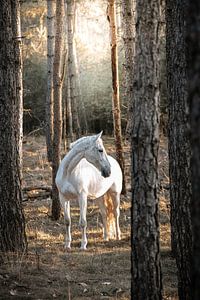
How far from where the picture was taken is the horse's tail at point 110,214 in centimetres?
1266

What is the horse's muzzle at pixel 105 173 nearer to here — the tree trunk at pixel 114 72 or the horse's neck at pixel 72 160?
the horse's neck at pixel 72 160

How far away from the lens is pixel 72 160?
37.9 feet

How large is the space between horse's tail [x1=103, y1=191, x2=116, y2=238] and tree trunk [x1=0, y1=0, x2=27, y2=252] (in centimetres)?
364

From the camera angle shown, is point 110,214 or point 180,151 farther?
point 110,214

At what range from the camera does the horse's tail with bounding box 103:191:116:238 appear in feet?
41.5

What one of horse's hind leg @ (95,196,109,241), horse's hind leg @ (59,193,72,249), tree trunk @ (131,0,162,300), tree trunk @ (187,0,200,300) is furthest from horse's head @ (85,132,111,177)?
tree trunk @ (187,0,200,300)

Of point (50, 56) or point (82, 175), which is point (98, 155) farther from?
point (50, 56)

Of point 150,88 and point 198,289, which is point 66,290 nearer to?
point 150,88

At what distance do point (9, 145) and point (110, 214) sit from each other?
442 centimetres

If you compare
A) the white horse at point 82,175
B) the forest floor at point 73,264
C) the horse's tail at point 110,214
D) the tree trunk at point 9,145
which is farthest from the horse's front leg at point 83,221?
the tree trunk at point 9,145

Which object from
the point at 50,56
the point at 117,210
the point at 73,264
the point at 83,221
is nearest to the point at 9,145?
the point at 73,264

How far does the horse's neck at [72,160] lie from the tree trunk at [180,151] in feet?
14.1

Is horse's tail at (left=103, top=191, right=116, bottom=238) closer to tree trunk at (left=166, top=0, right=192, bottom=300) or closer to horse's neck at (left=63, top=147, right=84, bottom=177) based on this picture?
horse's neck at (left=63, top=147, right=84, bottom=177)

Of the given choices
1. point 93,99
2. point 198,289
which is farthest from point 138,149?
point 93,99
